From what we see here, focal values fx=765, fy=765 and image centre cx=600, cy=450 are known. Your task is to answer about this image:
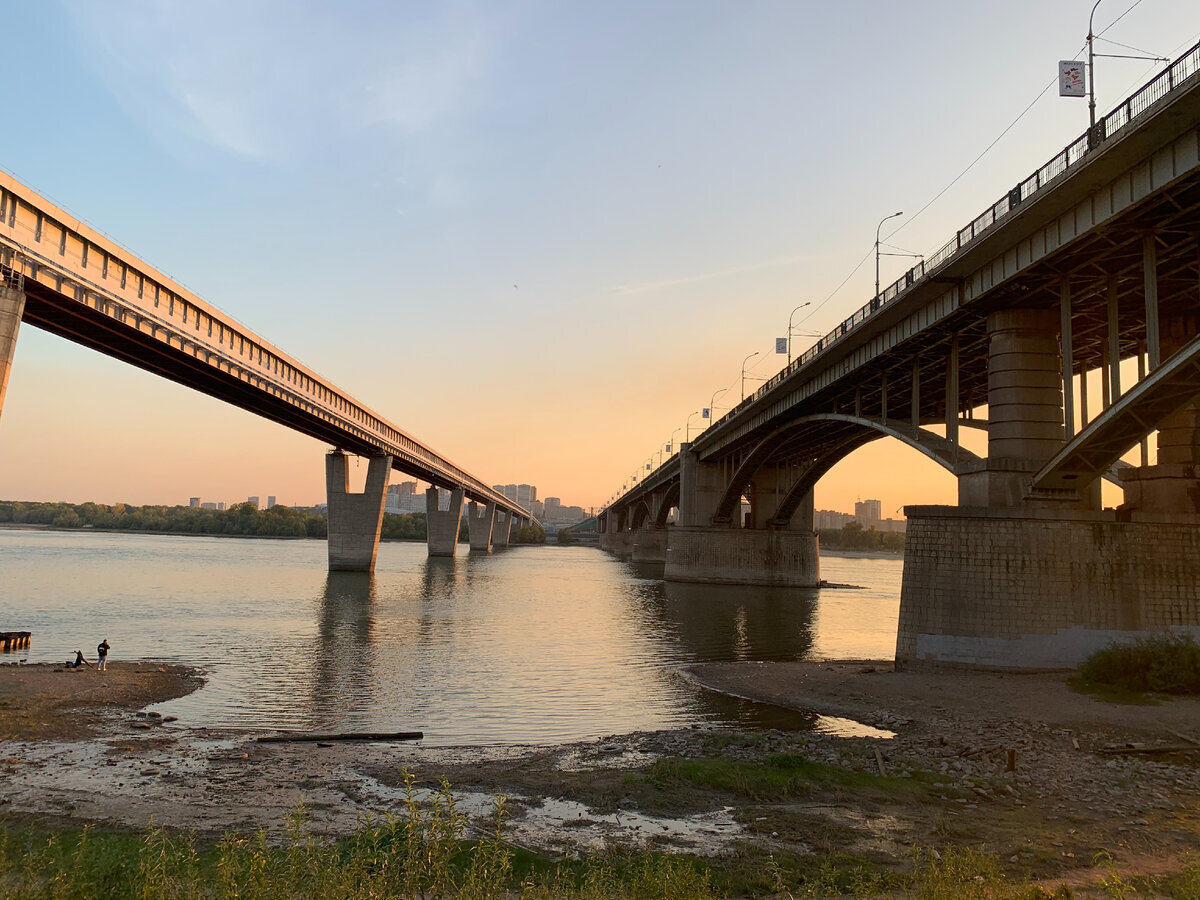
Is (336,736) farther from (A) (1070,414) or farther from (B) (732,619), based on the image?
(B) (732,619)

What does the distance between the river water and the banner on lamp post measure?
19.6 metres

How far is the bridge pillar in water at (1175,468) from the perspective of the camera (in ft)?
86.7

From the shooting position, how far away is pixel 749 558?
74.1m

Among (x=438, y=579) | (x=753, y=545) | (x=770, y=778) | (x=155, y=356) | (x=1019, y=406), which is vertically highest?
(x=155, y=356)

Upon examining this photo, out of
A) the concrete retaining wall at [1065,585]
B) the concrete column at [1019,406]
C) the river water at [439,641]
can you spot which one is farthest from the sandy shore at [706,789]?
the concrete column at [1019,406]

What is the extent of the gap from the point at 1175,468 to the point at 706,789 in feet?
73.2

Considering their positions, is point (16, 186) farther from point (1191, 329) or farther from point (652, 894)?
point (1191, 329)

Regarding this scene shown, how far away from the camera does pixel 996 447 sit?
87.9 feet

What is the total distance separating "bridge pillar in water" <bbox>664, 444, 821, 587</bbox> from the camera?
243ft

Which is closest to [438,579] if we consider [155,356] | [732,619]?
[732,619]

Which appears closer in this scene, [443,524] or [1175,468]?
[1175,468]

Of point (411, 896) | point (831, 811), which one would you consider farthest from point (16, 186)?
point (831, 811)

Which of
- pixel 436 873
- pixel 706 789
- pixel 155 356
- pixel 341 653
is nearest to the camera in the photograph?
pixel 436 873

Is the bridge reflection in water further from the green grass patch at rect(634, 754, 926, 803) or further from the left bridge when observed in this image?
the left bridge
